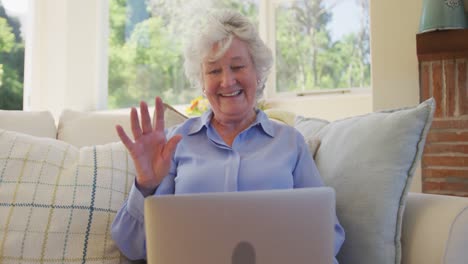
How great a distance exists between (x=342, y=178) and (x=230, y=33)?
493 millimetres

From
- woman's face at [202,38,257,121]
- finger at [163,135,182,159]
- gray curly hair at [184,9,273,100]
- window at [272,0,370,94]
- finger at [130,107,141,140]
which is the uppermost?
window at [272,0,370,94]

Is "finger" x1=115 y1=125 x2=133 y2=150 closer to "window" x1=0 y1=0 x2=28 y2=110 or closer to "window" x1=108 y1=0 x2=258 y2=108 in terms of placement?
"window" x1=108 y1=0 x2=258 y2=108

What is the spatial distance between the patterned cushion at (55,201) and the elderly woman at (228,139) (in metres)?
0.08

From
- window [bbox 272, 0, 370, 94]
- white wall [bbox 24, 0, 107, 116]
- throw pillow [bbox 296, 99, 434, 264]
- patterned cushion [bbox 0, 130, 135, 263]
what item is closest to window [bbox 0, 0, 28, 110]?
white wall [bbox 24, 0, 107, 116]

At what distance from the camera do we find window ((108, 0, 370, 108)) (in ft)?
10.1

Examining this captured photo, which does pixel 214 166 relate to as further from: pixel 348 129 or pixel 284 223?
pixel 284 223

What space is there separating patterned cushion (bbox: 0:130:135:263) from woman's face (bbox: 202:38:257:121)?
32 centimetres

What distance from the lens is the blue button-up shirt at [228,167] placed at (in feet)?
3.52

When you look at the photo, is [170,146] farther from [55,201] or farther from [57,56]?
[57,56]

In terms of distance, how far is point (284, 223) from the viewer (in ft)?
1.84

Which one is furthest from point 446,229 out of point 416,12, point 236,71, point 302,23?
point 302,23

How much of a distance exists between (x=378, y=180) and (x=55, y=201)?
0.79 meters

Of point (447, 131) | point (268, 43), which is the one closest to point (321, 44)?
point (268, 43)

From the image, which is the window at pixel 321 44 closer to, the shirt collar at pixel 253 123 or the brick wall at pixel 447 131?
the brick wall at pixel 447 131
